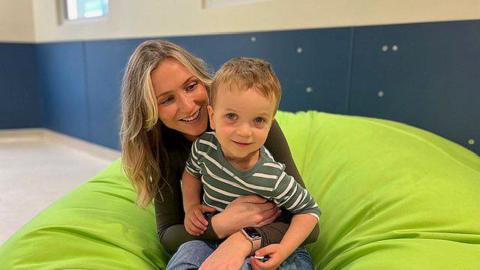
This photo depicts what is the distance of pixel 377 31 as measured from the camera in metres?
1.69

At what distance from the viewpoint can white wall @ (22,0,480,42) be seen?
5.13 feet

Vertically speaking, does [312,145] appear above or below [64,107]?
above

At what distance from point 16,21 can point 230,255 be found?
3932mm

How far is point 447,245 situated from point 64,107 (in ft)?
12.0

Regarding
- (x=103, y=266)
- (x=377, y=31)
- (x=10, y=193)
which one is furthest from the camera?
(x=10, y=193)

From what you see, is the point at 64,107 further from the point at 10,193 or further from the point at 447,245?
the point at 447,245

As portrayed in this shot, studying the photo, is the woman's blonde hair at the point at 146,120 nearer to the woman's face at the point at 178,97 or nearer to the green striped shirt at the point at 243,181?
the woman's face at the point at 178,97

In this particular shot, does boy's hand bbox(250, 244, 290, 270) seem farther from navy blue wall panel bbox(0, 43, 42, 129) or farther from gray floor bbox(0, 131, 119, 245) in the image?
navy blue wall panel bbox(0, 43, 42, 129)

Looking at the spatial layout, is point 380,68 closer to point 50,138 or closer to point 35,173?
point 35,173

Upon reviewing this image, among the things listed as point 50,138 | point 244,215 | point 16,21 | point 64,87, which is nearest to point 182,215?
point 244,215

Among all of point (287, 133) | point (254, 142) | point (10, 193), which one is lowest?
point (10, 193)

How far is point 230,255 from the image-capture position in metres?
0.88

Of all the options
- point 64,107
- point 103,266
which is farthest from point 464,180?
point 64,107

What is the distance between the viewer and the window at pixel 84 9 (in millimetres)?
3341
